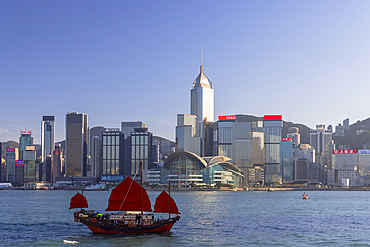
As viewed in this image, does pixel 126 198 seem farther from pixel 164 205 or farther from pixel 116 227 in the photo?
pixel 164 205

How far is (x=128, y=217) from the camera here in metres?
53.8

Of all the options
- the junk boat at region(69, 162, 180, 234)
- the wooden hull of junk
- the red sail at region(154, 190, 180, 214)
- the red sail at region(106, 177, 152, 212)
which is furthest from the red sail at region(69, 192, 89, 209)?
the red sail at region(154, 190, 180, 214)

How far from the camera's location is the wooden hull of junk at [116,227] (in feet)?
173

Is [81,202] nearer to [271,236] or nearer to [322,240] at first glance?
[271,236]

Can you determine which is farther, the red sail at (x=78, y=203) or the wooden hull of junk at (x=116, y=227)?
the red sail at (x=78, y=203)

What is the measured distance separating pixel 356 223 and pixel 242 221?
18.5 metres

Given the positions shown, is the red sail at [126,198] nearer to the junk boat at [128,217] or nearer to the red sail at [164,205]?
the junk boat at [128,217]

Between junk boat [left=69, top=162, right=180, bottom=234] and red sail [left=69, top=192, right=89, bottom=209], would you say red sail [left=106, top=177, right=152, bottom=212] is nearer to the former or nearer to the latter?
junk boat [left=69, top=162, right=180, bottom=234]

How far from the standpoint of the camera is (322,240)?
5228 centimetres

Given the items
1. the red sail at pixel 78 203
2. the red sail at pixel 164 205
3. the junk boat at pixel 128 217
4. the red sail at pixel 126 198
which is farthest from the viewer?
the red sail at pixel 78 203

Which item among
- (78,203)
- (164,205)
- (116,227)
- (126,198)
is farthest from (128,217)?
(78,203)

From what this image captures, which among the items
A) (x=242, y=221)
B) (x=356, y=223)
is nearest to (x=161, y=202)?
(x=242, y=221)

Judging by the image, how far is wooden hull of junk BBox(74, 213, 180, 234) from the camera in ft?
173

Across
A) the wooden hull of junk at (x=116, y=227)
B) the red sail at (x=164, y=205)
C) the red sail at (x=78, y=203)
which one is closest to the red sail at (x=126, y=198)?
the red sail at (x=164, y=205)
